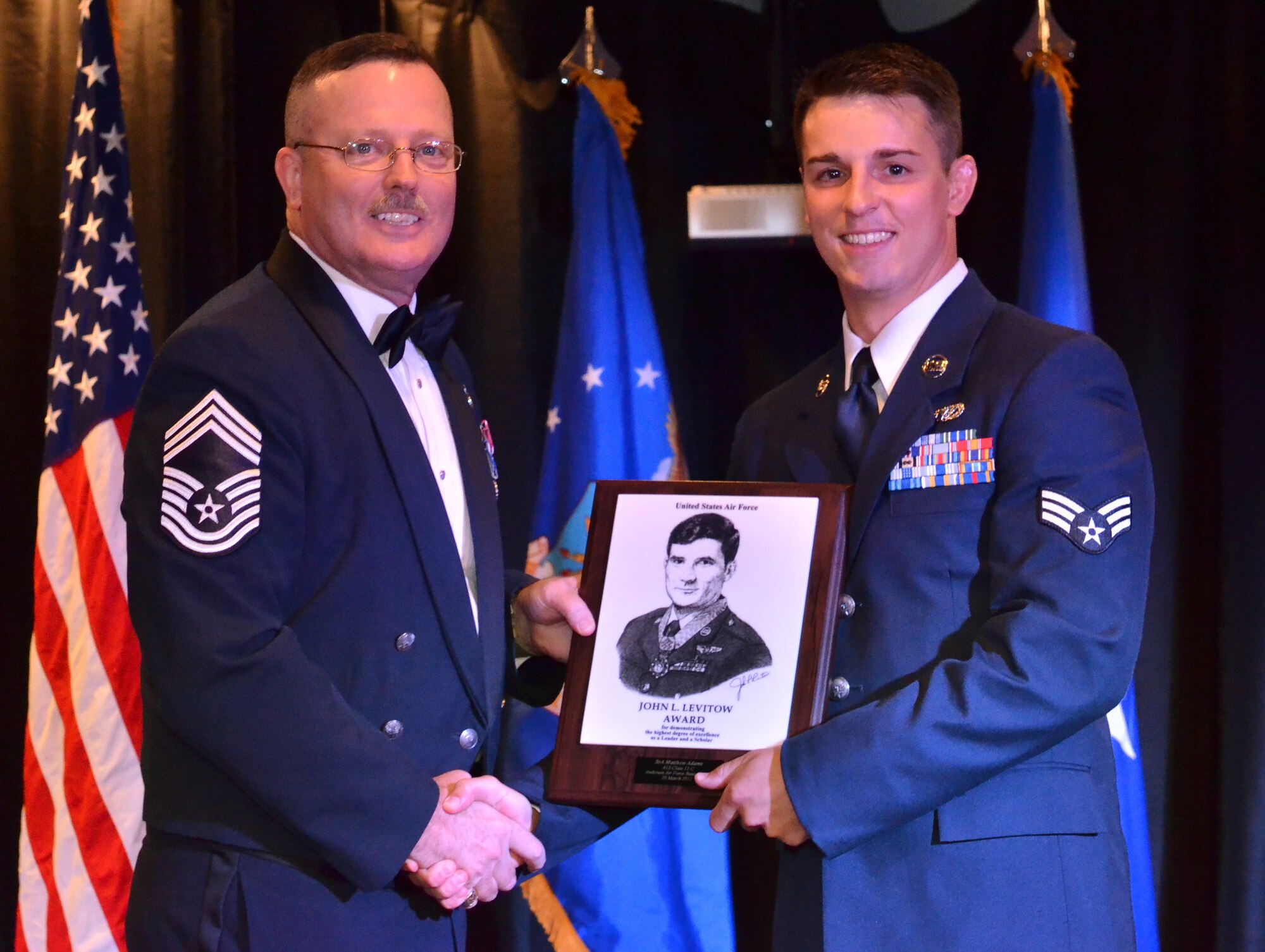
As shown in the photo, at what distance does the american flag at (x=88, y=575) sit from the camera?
11.8 ft

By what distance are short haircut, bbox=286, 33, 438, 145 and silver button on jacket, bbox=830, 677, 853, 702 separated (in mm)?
1397

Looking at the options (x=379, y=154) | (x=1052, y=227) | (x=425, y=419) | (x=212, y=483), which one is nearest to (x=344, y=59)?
(x=379, y=154)

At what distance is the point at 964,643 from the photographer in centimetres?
223

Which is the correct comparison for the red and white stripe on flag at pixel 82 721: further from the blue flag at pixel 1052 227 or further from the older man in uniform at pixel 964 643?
the blue flag at pixel 1052 227

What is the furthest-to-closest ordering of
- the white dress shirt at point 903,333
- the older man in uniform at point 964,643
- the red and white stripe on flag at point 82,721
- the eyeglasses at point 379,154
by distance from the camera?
the red and white stripe on flag at point 82,721 < the white dress shirt at point 903,333 < the eyeglasses at point 379,154 < the older man in uniform at point 964,643

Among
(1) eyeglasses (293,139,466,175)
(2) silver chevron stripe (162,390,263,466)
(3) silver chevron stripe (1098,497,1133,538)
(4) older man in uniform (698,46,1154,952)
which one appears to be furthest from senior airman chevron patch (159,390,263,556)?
(3) silver chevron stripe (1098,497,1133,538)

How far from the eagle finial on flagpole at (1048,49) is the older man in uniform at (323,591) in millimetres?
2161

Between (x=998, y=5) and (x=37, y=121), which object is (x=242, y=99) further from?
(x=998, y=5)

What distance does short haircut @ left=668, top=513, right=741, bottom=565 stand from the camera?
238 centimetres

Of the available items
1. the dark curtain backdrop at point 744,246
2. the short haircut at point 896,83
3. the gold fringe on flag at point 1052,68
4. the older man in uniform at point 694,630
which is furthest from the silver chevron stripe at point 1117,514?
the gold fringe on flag at point 1052,68

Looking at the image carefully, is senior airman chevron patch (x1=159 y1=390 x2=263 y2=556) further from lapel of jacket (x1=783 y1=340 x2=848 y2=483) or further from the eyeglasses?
lapel of jacket (x1=783 y1=340 x2=848 y2=483)

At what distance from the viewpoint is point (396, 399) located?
2.28m

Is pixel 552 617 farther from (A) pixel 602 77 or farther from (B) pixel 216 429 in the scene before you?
(A) pixel 602 77

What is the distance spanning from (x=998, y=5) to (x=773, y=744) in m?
2.99
